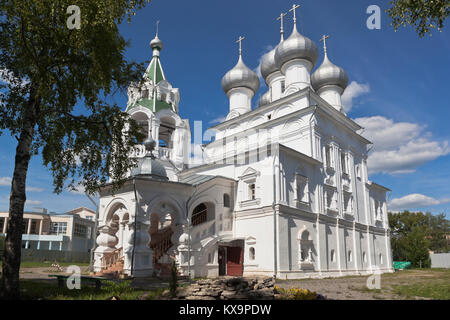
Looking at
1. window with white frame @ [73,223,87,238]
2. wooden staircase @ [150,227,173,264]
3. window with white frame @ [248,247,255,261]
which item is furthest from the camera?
window with white frame @ [73,223,87,238]

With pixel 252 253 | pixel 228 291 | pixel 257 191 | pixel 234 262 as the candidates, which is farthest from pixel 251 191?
pixel 228 291

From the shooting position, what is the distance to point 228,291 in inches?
299

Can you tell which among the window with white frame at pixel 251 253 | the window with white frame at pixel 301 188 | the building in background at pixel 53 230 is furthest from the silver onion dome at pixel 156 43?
the building in background at pixel 53 230

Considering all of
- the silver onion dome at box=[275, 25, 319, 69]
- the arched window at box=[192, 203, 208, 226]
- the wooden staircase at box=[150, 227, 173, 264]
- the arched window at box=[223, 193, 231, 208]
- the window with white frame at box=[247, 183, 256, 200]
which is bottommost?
the wooden staircase at box=[150, 227, 173, 264]

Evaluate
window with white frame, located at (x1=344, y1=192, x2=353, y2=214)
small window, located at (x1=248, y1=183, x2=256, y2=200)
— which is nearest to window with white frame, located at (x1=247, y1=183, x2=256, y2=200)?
small window, located at (x1=248, y1=183, x2=256, y2=200)

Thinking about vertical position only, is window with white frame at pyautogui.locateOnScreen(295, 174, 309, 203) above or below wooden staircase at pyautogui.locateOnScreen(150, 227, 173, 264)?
above

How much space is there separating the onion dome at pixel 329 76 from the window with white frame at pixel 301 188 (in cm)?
1020

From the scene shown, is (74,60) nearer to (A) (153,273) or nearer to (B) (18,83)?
(B) (18,83)

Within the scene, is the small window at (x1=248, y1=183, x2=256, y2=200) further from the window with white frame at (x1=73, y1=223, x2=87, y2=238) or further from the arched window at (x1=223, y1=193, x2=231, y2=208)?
the window with white frame at (x1=73, y1=223, x2=87, y2=238)

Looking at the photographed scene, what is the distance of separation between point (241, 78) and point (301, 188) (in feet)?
34.6

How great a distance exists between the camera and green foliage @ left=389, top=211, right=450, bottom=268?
112 ft

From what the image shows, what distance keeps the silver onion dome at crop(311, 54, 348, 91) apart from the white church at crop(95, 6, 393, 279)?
0.08 metres
